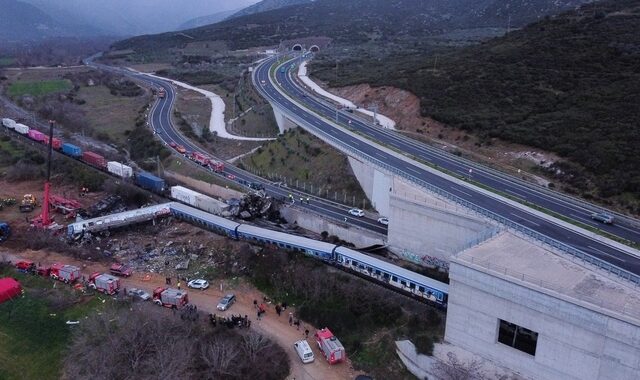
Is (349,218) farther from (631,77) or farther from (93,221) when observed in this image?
(631,77)

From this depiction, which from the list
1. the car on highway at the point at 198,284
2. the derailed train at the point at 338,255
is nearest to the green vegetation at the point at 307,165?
the derailed train at the point at 338,255

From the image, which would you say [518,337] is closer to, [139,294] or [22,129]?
[139,294]

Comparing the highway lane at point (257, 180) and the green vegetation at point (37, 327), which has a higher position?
the highway lane at point (257, 180)

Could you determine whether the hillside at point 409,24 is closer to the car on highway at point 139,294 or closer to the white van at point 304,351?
the car on highway at point 139,294

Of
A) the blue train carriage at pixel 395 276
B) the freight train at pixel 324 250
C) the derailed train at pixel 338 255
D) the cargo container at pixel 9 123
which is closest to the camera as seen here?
the blue train carriage at pixel 395 276

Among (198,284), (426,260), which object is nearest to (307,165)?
(198,284)

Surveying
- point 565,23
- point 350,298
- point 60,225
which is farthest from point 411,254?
point 565,23
